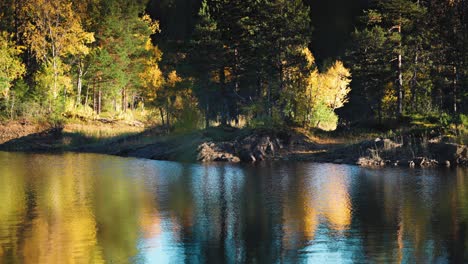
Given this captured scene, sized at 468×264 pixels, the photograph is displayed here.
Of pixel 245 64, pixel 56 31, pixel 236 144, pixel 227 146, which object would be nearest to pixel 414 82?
pixel 245 64

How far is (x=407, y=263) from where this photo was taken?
15.6 meters

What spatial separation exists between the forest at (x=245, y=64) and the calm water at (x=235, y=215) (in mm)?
12955

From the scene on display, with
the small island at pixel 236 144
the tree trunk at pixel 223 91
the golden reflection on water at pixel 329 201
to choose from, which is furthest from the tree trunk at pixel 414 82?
the golden reflection on water at pixel 329 201

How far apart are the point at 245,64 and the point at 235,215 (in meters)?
32.3

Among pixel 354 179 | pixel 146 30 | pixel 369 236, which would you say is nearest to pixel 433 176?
pixel 354 179

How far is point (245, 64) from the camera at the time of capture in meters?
54.2

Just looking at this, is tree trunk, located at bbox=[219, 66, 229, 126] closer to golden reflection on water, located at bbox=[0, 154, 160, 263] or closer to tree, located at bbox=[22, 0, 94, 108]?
tree, located at bbox=[22, 0, 94, 108]

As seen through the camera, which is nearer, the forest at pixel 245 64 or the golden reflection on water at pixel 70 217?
the golden reflection on water at pixel 70 217

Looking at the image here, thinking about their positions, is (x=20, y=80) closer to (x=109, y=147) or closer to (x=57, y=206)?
(x=109, y=147)

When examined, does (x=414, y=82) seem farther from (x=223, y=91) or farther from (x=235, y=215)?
(x=235, y=215)

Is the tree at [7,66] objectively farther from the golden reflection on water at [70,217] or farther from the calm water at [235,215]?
the golden reflection on water at [70,217]

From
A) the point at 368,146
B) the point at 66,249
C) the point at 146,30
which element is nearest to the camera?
the point at 66,249

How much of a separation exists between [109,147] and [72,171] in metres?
15.2

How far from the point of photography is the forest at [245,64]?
47531 mm
